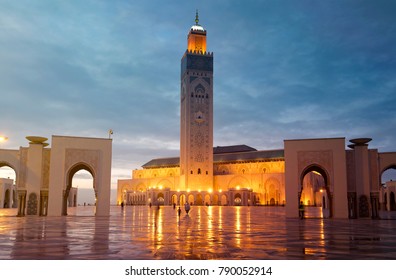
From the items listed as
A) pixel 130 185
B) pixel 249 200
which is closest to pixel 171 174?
pixel 130 185

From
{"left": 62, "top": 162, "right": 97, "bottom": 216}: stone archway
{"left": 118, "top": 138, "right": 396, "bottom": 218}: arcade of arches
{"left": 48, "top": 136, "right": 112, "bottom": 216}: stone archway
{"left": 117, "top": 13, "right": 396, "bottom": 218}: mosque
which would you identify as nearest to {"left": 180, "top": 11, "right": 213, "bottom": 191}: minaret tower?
{"left": 117, "top": 13, "right": 396, "bottom": 218}: mosque

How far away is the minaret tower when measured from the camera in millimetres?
55750

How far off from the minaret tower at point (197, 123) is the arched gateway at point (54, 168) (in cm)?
3362

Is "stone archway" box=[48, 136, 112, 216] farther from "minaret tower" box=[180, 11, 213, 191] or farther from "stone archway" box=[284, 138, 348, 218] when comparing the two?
"minaret tower" box=[180, 11, 213, 191]

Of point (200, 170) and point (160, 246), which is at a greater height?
point (200, 170)

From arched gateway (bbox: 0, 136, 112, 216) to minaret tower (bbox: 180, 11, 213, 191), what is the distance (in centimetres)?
3362

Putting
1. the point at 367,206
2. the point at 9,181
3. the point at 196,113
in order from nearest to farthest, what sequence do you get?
the point at 367,206 < the point at 9,181 < the point at 196,113

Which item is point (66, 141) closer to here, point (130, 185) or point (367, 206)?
point (367, 206)

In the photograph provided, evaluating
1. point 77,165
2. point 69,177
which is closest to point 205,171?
point 69,177

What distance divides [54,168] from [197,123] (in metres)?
35.7

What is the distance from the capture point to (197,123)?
56250 millimetres

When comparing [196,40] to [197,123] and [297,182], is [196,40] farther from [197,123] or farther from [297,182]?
[297,182]

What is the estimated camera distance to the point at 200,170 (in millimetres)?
56062
